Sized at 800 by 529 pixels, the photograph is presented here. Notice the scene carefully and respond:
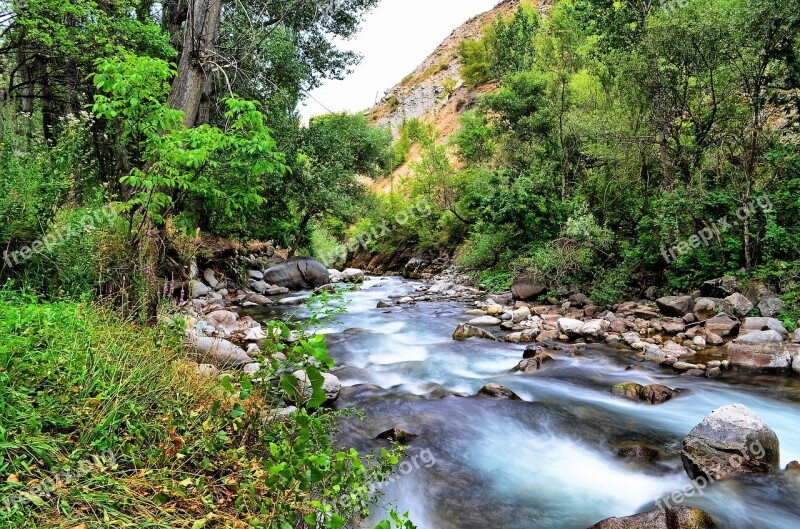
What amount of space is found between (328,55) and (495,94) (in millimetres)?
7476

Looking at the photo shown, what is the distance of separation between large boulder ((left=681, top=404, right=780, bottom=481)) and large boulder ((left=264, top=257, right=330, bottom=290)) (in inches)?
608

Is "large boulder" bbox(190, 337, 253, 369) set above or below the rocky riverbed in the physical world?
above

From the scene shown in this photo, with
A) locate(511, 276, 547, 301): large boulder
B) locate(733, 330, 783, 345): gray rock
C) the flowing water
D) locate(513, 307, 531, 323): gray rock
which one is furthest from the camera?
locate(511, 276, 547, 301): large boulder

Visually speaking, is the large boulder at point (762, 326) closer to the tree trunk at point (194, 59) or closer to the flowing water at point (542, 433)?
the flowing water at point (542, 433)

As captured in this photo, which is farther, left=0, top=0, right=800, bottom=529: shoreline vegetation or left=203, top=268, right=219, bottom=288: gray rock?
left=203, top=268, right=219, bottom=288: gray rock

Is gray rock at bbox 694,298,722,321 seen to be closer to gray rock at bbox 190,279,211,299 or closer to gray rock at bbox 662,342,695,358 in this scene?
gray rock at bbox 662,342,695,358

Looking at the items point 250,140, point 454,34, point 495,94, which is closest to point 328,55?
point 495,94

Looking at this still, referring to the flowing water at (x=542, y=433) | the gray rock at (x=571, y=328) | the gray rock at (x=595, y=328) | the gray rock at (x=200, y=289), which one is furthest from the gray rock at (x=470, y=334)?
the gray rock at (x=200, y=289)

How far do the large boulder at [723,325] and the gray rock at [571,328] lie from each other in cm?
228

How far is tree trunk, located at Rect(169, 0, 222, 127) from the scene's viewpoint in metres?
7.12

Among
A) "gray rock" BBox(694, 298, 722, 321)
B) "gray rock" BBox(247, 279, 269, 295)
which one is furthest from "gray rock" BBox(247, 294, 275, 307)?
"gray rock" BBox(694, 298, 722, 321)

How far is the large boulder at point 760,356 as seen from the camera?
689cm

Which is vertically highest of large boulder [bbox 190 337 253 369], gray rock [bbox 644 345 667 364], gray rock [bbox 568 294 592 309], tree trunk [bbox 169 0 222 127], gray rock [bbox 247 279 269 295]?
tree trunk [bbox 169 0 222 127]

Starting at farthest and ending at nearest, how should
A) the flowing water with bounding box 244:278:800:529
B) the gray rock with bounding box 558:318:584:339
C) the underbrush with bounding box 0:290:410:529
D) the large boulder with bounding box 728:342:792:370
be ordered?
1. the gray rock with bounding box 558:318:584:339
2. the large boulder with bounding box 728:342:792:370
3. the flowing water with bounding box 244:278:800:529
4. the underbrush with bounding box 0:290:410:529
